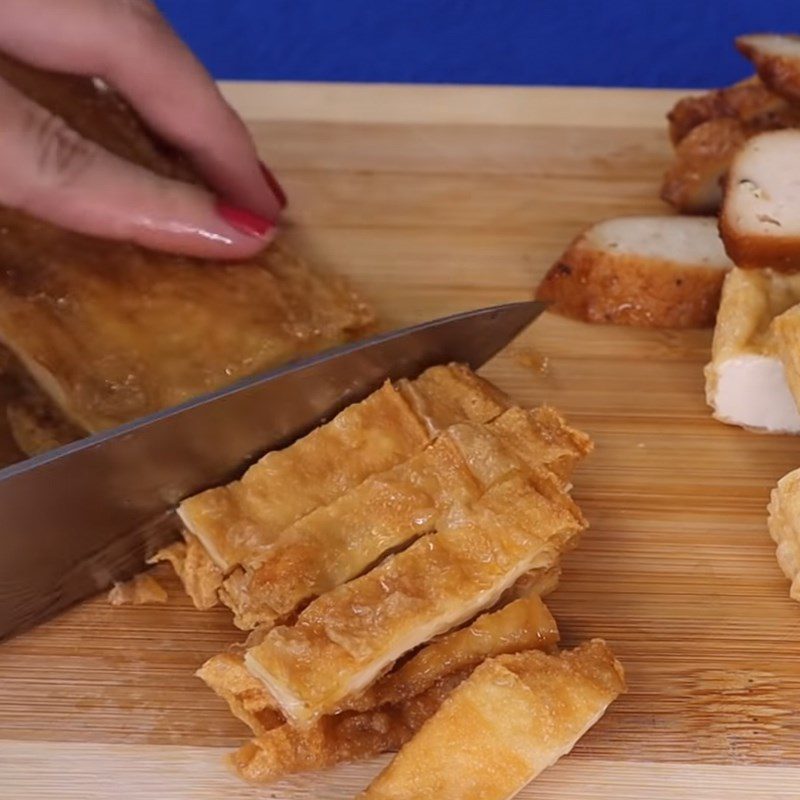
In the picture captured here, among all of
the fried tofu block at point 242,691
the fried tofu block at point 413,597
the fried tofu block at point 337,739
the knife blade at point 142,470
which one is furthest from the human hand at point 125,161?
the fried tofu block at point 337,739

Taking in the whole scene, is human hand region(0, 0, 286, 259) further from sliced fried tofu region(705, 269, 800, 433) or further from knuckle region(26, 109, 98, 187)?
sliced fried tofu region(705, 269, 800, 433)

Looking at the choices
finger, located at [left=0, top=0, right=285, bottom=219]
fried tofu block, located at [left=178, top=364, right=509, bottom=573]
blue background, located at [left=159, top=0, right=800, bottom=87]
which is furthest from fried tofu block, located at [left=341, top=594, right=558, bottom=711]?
blue background, located at [left=159, top=0, right=800, bottom=87]

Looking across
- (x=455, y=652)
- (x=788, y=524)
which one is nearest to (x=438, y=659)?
(x=455, y=652)

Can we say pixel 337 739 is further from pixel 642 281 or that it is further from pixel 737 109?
pixel 737 109

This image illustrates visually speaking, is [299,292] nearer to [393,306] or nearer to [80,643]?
[393,306]

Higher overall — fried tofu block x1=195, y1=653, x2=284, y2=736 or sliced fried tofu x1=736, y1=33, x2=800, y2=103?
sliced fried tofu x1=736, y1=33, x2=800, y2=103

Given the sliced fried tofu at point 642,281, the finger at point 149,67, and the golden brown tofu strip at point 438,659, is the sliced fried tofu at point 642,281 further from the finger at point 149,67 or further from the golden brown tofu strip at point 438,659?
the golden brown tofu strip at point 438,659
